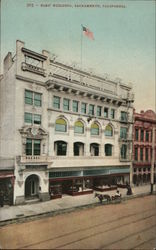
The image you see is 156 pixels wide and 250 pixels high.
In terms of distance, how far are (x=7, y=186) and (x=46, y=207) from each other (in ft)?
7.32

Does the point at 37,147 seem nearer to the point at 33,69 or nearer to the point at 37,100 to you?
the point at 37,100

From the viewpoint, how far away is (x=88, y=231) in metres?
8.14

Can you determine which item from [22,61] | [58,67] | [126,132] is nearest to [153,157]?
[126,132]

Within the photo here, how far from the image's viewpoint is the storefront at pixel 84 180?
1048 cm

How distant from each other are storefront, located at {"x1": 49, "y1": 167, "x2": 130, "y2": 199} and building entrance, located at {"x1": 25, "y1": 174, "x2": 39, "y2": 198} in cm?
76

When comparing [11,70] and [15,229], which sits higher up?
[11,70]

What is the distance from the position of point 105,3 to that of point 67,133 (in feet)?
20.2

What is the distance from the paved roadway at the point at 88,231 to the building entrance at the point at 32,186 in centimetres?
142

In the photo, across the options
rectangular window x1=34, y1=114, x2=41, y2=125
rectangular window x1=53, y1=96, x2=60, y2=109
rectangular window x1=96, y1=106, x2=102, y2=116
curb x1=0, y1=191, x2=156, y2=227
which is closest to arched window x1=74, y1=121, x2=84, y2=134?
rectangular window x1=96, y1=106, x2=102, y2=116

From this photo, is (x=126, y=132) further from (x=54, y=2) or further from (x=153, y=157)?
(x=54, y=2)

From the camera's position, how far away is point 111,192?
10977 mm

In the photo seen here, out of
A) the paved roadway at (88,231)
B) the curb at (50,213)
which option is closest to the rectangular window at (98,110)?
the curb at (50,213)

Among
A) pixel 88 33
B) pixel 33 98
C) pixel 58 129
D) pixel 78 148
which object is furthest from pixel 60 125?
pixel 88 33

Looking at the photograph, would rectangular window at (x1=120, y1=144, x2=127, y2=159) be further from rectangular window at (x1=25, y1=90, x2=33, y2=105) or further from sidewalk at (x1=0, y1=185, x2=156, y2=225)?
rectangular window at (x1=25, y1=90, x2=33, y2=105)
